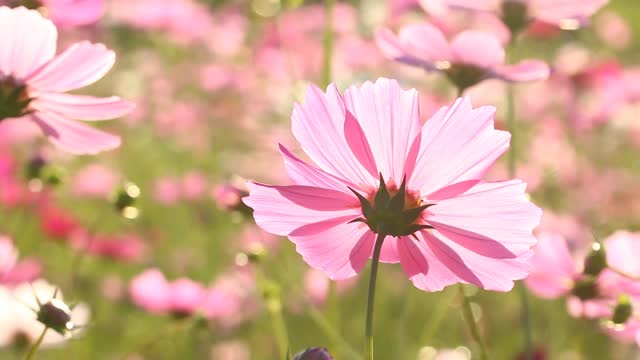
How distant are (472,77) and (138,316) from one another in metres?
1.34

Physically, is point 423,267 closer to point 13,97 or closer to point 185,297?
point 13,97

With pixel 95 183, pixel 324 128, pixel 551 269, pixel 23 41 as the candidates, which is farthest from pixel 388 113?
pixel 95 183

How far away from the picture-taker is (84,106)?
0.70 metres

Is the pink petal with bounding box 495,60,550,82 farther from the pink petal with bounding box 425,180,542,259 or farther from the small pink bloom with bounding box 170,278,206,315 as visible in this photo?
the small pink bloom with bounding box 170,278,206,315

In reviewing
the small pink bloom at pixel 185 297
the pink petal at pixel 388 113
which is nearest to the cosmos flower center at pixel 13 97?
the pink petal at pixel 388 113

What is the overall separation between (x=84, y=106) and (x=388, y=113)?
224 mm

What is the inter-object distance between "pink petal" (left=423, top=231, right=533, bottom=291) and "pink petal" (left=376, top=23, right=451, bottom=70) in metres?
0.27

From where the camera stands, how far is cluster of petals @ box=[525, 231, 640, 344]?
0.84m

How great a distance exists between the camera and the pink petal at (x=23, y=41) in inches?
26.6

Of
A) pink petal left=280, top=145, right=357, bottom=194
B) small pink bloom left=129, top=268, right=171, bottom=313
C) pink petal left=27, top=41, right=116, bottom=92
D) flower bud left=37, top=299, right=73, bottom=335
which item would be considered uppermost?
pink petal left=280, top=145, right=357, bottom=194

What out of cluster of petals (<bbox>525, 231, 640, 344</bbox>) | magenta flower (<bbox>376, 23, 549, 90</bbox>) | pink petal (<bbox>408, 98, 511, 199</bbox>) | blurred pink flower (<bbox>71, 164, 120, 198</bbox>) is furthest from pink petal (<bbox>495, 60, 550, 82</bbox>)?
blurred pink flower (<bbox>71, 164, 120, 198</bbox>)

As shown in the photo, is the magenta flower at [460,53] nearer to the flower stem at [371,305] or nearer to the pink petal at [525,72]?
the pink petal at [525,72]

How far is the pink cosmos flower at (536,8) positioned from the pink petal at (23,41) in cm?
40

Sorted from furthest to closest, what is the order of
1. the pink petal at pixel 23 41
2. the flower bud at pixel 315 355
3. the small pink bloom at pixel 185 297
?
the small pink bloom at pixel 185 297, the pink petal at pixel 23 41, the flower bud at pixel 315 355
